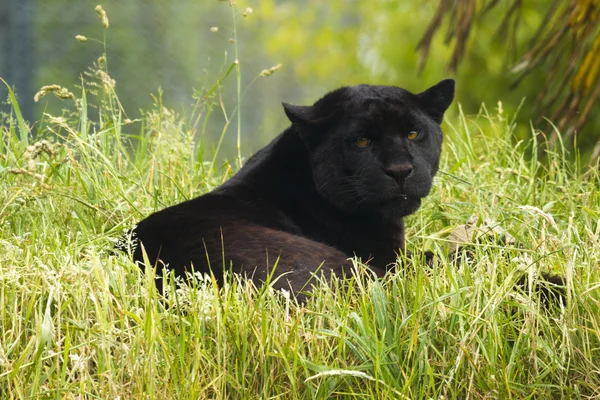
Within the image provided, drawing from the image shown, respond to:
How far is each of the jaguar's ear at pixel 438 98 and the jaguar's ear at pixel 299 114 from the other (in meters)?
0.52

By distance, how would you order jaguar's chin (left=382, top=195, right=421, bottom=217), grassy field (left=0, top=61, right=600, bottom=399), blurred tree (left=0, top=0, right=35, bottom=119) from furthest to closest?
blurred tree (left=0, top=0, right=35, bottom=119)
jaguar's chin (left=382, top=195, right=421, bottom=217)
grassy field (left=0, top=61, right=600, bottom=399)

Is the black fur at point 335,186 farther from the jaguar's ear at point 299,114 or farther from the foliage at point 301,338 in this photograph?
the foliage at point 301,338

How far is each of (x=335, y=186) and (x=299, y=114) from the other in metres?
0.36

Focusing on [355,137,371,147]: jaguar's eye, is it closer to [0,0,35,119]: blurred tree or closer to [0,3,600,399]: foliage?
[0,3,600,399]: foliage

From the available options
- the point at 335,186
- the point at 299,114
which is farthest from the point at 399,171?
the point at 299,114

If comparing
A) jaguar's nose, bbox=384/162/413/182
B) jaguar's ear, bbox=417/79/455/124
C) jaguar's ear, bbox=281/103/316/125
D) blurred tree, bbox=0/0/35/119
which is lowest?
jaguar's nose, bbox=384/162/413/182

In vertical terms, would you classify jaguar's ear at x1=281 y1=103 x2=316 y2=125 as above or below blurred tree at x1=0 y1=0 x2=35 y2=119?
below

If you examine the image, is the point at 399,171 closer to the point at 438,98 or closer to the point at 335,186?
the point at 335,186

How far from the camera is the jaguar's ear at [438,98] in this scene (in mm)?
3739

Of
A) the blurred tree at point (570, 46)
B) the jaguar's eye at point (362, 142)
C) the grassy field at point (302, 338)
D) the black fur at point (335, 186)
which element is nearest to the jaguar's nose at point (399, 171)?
the black fur at point (335, 186)

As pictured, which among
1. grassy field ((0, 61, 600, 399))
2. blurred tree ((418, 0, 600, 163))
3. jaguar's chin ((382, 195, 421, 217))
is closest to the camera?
grassy field ((0, 61, 600, 399))

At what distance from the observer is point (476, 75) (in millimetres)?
8461

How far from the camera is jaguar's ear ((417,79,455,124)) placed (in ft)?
12.3

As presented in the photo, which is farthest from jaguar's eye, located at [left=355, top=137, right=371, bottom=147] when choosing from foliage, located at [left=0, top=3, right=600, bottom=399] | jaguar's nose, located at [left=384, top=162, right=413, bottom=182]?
foliage, located at [left=0, top=3, right=600, bottom=399]
